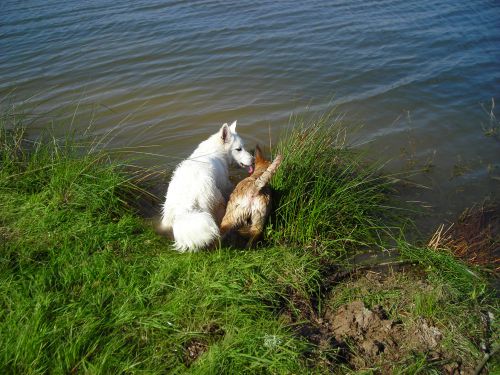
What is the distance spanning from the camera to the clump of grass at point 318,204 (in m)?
3.68

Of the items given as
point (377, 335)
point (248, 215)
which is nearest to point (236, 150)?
point (248, 215)

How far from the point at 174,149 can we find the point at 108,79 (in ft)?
10.3

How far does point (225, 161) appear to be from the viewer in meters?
5.12

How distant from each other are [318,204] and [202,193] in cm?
115

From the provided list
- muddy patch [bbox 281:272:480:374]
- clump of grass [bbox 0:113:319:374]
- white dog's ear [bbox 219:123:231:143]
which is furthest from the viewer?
white dog's ear [bbox 219:123:231:143]

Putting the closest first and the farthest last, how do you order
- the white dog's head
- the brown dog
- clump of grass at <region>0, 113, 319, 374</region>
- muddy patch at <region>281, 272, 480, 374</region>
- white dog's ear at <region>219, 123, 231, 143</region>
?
clump of grass at <region>0, 113, 319, 374</region> < muddy patch at <region>281, 272, 480, 374</region> < the brown dog < white dog's ear at <region>219, 123, 231, 143</region> < the white dog's head

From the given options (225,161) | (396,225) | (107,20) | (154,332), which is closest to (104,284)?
(154,332)

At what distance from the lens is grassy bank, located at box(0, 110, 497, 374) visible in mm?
2383

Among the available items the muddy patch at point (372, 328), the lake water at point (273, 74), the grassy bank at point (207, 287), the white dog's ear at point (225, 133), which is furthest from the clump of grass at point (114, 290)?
the white dog's ear at point (225, 133)

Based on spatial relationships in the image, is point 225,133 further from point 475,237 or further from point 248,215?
point 475,237

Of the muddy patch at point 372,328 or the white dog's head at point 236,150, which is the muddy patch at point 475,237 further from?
the white dog's head at point 236,150

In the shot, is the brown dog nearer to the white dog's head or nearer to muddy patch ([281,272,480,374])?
muddy patch ([281,272,480,374])

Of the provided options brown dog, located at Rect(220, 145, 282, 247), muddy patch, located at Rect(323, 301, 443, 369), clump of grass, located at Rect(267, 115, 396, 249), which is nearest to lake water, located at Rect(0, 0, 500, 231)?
clump of grass, located at Rect(267, 115, 396, 249)

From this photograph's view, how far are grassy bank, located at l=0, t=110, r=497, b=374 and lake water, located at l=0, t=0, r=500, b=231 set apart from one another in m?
1.25
